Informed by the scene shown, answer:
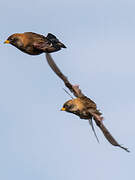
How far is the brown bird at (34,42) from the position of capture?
67.2ft

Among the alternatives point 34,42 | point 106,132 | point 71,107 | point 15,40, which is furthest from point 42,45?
point 106,132

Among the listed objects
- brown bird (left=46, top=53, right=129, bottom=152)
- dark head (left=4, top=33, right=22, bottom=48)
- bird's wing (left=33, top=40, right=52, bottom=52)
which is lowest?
brown bird (left=46, top=53, right=129, bottom=152)

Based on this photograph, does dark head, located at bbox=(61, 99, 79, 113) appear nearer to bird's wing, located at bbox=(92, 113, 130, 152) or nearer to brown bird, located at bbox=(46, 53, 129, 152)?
brown bird, located at bbox=(46, 53, 129, 152)

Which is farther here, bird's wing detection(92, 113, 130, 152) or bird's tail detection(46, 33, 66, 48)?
→ bird's tail detection(46, 33, 66, 48)

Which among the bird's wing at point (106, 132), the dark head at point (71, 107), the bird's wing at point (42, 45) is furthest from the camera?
the dark head at point (71, 107)

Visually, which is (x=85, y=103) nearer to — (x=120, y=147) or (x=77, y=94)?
(x=77, y=94)

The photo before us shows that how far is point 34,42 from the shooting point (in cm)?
2120

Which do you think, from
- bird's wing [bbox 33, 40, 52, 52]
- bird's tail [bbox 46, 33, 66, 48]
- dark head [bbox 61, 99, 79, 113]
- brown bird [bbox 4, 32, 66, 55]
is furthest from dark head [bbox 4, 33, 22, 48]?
dark head [bbox 61, 99, 79, 113]

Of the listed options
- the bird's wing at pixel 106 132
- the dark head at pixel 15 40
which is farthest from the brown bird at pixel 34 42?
the bird's wing at pixel 106 132

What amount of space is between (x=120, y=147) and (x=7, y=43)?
7.41 m

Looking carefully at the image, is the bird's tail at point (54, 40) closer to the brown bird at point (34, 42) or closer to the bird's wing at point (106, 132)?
the brown bird at point (34, 42)

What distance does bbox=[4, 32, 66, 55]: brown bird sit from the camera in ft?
67.2

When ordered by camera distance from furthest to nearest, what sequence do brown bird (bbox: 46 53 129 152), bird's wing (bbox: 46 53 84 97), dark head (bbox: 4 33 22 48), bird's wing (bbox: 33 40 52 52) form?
dark head (bbox: 4 33 22 48)
bird's wing (bbox: 33 40 52 52)
brown bird (bbox: 46 53 129 152)
bird's wing (bbox: 46 53 84 97)

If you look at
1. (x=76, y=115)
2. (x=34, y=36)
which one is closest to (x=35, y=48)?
(x=34, y=36)
